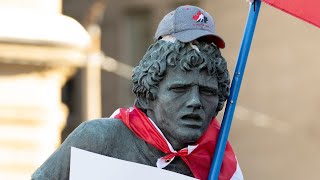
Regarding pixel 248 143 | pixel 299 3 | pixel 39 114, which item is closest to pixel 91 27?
pixel 248 143

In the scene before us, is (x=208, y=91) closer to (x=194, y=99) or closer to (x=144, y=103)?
(x=194, y=99)

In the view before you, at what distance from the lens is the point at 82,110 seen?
24672 millimetres

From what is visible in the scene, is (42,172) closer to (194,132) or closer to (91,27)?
(194,132)

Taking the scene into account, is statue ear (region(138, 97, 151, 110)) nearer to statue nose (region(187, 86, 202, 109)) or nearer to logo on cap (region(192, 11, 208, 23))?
statue nose (region(187, 86, 202, 109))

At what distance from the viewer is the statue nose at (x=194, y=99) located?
5191 mm

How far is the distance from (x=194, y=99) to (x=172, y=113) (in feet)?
0.35

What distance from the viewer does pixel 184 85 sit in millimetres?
5230

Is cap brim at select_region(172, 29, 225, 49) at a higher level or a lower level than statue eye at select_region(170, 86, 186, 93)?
higher

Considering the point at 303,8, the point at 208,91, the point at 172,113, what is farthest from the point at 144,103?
the point at 303,8

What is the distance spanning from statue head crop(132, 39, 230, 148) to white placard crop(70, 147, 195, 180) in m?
0.14

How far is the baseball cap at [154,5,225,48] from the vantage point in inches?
207

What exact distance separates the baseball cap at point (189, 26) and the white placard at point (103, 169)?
494 mm

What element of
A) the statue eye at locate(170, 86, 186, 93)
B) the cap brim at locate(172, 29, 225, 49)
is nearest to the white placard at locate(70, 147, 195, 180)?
the statue eye at locate(170, 86, 186, 93)

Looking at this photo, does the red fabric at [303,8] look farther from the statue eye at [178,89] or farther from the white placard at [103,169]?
the white placard at [103,169]
